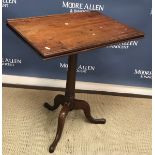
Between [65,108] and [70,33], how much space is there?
1.76ft

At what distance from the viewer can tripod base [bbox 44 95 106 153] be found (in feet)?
5.51

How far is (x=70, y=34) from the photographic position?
1391mm

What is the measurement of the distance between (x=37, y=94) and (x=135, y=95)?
0.80 metres

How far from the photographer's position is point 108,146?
67.6 inches

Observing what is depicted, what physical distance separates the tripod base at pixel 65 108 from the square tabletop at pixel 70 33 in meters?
0.51

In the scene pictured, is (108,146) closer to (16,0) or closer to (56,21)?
(56,21)

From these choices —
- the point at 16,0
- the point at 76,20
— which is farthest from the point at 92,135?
the point at 16,0
